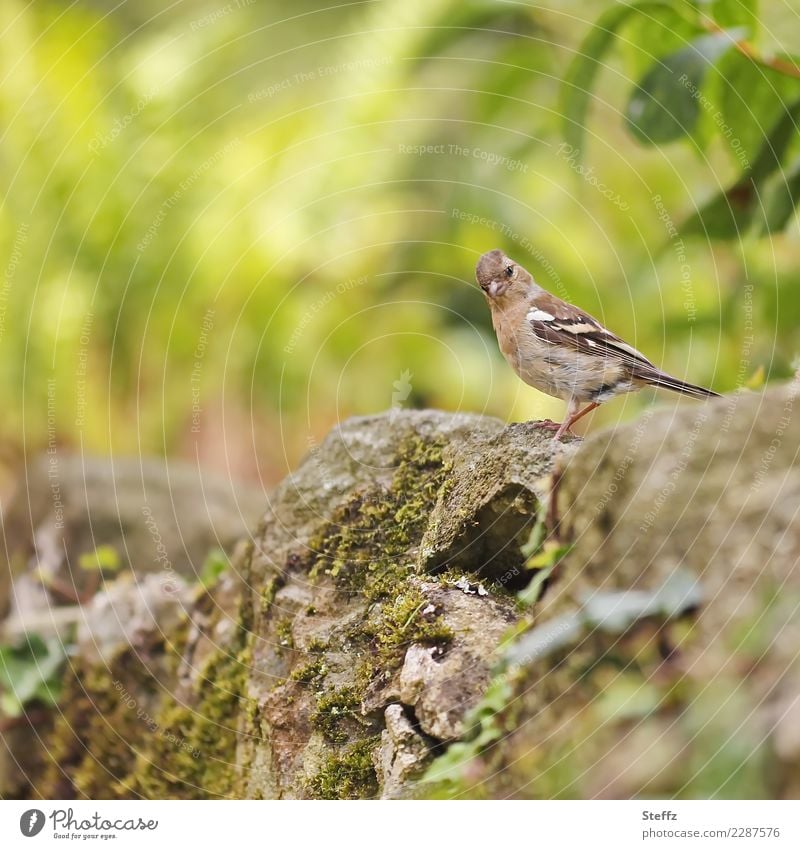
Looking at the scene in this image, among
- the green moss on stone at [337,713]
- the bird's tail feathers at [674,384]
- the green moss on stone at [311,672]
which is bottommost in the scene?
the green moss on stone at [337,713]

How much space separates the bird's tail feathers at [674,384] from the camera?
2150mm

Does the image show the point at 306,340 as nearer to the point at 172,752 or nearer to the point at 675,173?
the point at 675,173

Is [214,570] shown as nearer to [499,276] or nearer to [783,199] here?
[499,276]

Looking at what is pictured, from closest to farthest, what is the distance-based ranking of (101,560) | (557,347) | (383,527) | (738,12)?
(383,527), (557,347), (738,12), (101,560)

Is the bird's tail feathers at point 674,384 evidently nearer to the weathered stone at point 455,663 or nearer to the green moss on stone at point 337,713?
the weathered stone at point 455,663

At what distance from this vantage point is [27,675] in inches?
125

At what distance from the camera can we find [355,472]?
95.0 inches

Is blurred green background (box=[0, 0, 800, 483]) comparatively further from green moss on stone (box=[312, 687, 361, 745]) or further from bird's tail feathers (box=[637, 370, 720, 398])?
green moss on stone (box=[312, 687, 361, 745])

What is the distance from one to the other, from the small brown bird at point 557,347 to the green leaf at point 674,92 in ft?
2.18

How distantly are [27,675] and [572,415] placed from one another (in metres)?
2.19

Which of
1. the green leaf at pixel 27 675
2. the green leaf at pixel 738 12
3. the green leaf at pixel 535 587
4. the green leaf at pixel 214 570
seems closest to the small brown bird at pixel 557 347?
the green leaf at pixel 535 587

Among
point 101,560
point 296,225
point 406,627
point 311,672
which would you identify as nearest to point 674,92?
point 406,627

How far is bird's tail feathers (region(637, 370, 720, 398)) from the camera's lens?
215 cm

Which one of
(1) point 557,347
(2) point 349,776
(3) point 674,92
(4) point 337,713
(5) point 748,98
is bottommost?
(2) point 349,776
